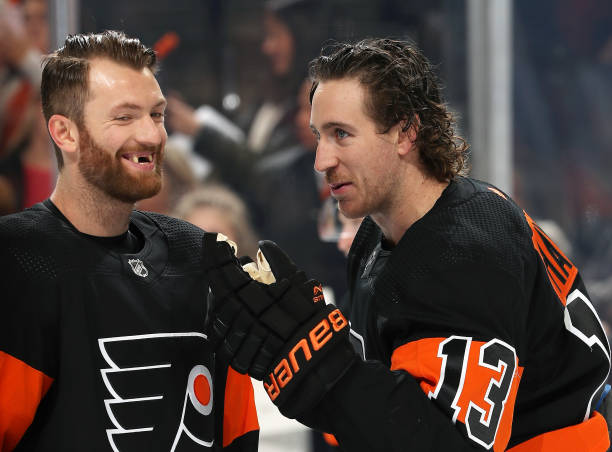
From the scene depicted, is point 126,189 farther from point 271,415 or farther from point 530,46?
point 530,46

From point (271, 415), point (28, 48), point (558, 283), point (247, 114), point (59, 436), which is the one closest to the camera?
point (59, 436)

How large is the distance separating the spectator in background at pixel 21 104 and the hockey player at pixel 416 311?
1336 mm

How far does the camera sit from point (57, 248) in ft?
4.58

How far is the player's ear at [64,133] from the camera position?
1.45 meters

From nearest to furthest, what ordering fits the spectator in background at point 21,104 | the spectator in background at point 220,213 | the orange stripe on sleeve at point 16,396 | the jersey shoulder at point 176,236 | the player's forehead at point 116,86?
1. the orange stripe on sleeve at point 16,396
2. the player's forehead at point 116,86
3. the jersey shoulder at point 176,236
4. the spectator in background at point 21,104
5. the spectator in background at point 220,213

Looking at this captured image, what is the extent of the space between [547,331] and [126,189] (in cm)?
82

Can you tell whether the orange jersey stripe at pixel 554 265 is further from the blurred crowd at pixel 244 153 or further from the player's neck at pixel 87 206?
the blurred crowd at pixel 244 153

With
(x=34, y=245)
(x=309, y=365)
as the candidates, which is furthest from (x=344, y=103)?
(x=34, y=245)

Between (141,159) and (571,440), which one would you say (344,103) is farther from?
(571,440)

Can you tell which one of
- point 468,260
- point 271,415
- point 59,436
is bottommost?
point 271,415

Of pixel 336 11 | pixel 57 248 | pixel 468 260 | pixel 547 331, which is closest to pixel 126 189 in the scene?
pixel 57 248

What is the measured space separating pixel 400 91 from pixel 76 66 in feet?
1.96

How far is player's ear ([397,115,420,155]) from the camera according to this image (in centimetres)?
156

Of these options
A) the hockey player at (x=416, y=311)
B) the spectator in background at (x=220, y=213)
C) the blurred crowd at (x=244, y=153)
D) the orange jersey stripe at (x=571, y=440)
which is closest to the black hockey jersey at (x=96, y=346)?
the hockey player at (x=416, y=311)
